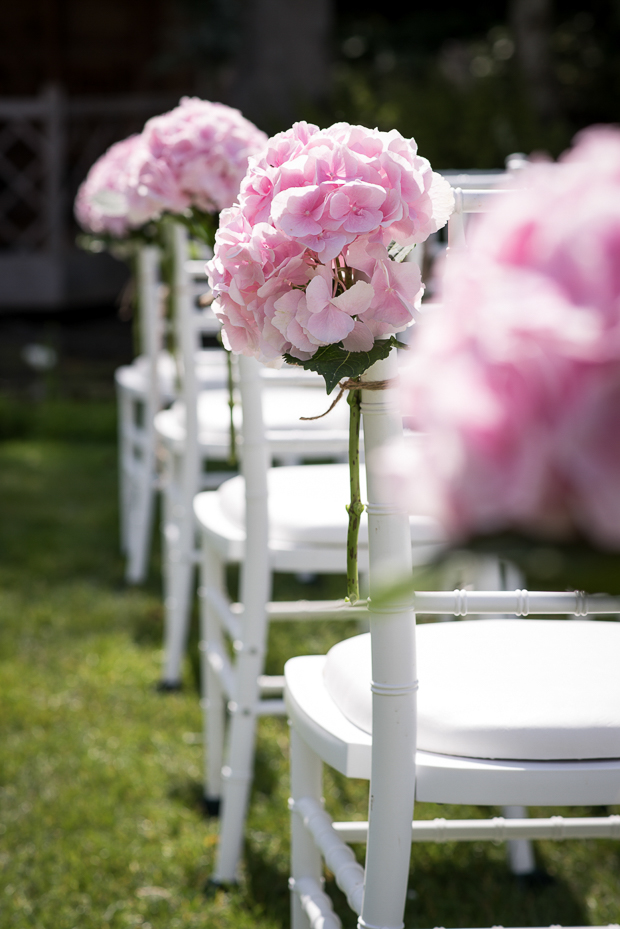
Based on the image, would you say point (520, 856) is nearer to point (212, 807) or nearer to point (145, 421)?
point (212, 807)

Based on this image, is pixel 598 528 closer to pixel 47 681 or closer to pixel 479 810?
pixel 479 810

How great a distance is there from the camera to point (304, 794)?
1255 millimetres

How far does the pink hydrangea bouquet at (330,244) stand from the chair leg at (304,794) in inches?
23.7

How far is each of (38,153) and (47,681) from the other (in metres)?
6.04

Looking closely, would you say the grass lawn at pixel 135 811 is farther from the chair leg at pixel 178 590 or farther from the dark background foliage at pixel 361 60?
the dark background foliage at pixel 361 60

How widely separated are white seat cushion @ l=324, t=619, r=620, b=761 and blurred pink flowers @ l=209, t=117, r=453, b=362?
444 millimetres

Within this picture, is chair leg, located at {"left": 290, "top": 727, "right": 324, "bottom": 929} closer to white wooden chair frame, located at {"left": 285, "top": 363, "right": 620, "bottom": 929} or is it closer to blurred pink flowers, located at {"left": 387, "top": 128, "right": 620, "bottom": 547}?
white wooden chair frame, located at {"left": 285, "top": 363, "right": 620, "bottom": 929}

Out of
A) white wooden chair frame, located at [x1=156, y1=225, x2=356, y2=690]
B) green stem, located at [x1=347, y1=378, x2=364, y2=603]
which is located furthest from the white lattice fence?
green stem, located at [x1=347, y1=378, x2=364, y2=603]

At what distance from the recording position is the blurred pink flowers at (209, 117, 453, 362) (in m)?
0.81

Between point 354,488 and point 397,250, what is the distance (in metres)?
0.23

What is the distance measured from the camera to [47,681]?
2.54 metres

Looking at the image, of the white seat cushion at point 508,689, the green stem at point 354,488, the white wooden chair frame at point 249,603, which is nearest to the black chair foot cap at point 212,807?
the white wooden chair frame at point 249,603

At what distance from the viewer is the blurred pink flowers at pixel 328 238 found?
0.81 metres

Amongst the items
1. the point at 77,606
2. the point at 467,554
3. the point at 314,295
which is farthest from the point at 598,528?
the point at 77,606
